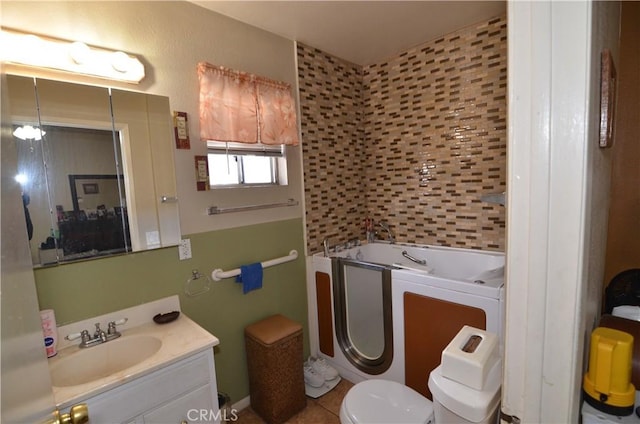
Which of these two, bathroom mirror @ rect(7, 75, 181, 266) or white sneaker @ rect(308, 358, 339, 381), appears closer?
bathroom mirror @ rect(7, 75, 181, 266)

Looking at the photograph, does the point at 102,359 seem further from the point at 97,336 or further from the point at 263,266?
the point at 263,266

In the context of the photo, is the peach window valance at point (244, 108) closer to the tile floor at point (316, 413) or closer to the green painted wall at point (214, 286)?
the green painted wall at point (214, 286)

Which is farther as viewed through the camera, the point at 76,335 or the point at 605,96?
the point at 76,335

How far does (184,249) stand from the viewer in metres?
1.81

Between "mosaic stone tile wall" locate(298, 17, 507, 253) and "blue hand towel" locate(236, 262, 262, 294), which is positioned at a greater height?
"mosaic stone tile wall" locate(298, 17, 507, 253)

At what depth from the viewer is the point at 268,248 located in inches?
88.8

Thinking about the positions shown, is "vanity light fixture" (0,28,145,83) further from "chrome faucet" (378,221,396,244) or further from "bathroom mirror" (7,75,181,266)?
"chrome faucet" (378,221,396,244)

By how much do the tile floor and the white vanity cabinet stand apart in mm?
665

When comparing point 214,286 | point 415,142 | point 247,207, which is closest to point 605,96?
point 247,207

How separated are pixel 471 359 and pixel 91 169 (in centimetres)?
188

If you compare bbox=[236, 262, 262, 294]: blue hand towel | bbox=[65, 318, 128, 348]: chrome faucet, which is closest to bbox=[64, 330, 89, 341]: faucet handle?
bbox=[65, 318, 128, 348]: chrome faucet

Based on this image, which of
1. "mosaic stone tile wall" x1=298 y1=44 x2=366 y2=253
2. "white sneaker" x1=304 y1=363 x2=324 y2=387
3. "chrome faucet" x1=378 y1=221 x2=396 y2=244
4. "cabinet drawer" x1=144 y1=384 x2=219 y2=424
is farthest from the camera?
"chrome faucet" x1=378 y1=221 x2=396 y2=244

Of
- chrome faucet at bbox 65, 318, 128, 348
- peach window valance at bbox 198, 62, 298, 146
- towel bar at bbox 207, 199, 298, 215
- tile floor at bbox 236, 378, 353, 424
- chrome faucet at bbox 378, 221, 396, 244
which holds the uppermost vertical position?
peach window valance at bbox 198, 62, 298, 146

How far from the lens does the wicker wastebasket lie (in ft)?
6.39
